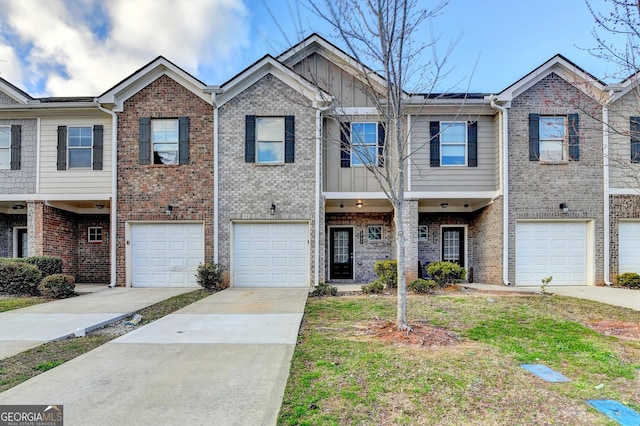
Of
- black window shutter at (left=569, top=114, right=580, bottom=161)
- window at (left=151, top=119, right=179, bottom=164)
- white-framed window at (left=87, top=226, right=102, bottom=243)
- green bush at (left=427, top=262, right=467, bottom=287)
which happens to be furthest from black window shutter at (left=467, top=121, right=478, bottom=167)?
white-framed window at (left=87, top=226, right=102, bottom=243)

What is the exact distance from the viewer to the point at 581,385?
12.5 ft

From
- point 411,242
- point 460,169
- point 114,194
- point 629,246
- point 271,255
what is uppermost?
point 460,169

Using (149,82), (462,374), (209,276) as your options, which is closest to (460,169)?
(209,276)

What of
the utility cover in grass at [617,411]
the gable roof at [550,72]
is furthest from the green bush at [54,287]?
the gable roof at [550,72]

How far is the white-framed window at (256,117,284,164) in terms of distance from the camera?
11531 mm

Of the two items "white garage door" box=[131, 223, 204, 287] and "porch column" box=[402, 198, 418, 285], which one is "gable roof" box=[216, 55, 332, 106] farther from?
"porch column" box=[402, 198, 418, 285]

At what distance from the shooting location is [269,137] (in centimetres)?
1155

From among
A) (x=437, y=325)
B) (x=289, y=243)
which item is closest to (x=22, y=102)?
(x=289, y=243)

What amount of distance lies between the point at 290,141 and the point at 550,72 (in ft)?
28.7

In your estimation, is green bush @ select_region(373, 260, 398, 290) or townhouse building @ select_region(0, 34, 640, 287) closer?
green bush @ select_region(373, 260, 398, 290)

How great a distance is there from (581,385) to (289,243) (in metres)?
8.64

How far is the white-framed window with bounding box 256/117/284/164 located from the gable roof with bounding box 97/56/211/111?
188 cm

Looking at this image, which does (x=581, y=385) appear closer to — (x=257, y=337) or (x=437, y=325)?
(x=437, y=325)

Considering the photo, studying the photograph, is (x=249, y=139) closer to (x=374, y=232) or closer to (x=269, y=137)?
(x=269, y=137)
